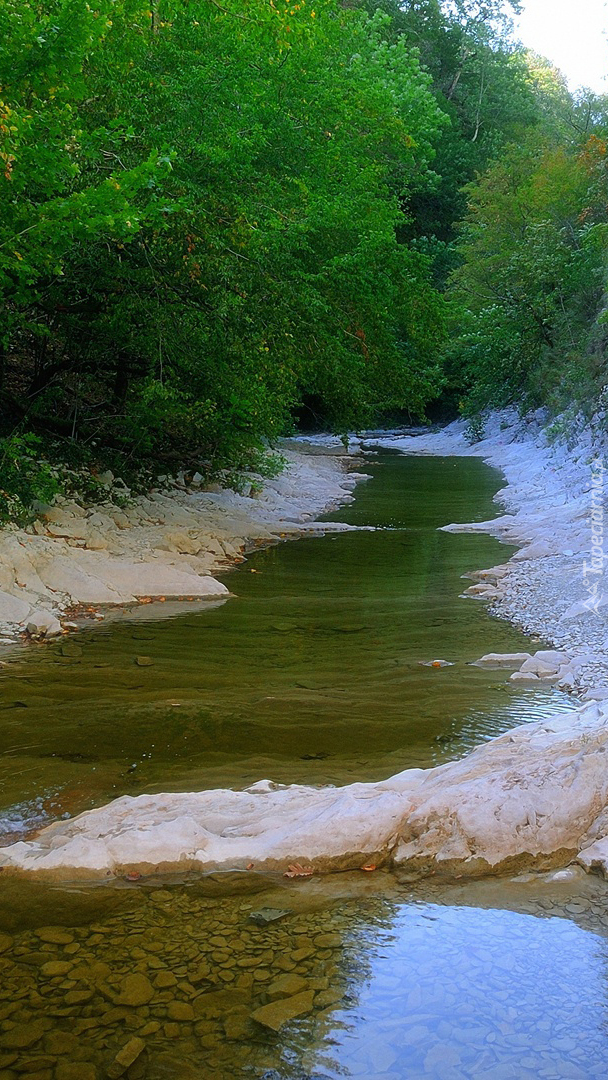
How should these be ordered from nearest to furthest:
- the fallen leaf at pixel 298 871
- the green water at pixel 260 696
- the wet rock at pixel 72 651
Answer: the fallen leaf at pixel 298 871 < the green water at pixel 260 696 < the wet rock at pixel 72 651

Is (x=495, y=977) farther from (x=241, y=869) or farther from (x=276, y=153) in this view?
(x=276, y=153)

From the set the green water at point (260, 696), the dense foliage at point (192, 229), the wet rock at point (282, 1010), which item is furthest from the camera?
the dense foliage at point (192, 229)

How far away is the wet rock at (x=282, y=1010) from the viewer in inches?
103

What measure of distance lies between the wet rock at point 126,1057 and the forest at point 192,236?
589 centimetres

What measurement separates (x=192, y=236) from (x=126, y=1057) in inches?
342

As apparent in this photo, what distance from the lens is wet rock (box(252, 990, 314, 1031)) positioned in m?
2.61

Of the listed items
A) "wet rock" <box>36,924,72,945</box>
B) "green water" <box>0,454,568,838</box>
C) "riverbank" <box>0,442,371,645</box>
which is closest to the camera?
"wet rock" <box>36,924,72,945</box>

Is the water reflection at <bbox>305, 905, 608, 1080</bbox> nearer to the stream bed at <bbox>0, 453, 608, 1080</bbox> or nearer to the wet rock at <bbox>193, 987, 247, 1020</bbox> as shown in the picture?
the stream bed at <bbox>0, 453, 608, 1080</bbox>

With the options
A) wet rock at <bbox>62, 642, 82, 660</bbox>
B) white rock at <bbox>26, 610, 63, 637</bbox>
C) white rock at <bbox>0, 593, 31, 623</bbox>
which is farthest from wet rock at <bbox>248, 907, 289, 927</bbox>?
white rock at <bbox>0, 593, 31, 623</bbox>

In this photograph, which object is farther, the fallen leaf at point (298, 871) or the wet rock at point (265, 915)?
the fallen leaf at point (298, 871)

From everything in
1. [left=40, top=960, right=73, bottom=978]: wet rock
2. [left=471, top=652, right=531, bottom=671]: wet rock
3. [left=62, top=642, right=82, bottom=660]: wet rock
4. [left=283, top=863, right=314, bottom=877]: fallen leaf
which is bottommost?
[left=40, top=960, right=73, bottom=978]: wet rock

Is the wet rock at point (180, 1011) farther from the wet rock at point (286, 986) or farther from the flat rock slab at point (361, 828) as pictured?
the flat rock slab at point (361, 828)

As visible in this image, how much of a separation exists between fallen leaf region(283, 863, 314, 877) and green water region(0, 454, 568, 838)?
91 cm

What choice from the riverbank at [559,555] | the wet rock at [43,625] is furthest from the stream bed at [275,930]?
the riverbank at [559,555]
